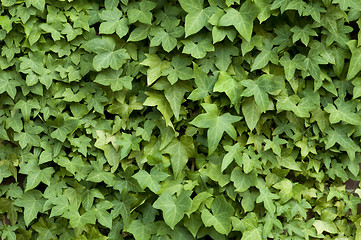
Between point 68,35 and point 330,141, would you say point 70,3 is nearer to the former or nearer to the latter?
point 68,35

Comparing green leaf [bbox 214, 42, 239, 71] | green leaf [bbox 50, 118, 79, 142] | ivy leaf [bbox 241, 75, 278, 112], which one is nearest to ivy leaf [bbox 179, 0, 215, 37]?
green leaf [bbox 214, 42, 239, 71]

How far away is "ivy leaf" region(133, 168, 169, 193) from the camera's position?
225 centimetres

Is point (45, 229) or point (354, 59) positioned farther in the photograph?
point (45, 229)

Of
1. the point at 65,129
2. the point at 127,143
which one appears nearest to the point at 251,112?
the point at 127,143

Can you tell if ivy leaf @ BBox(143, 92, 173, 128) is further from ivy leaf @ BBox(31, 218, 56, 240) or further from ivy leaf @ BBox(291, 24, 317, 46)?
ivy leaf @ BBox(31, 218, 56, 240)

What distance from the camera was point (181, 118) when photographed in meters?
2.29

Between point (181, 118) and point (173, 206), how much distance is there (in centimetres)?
52

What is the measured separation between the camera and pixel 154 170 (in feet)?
7.48

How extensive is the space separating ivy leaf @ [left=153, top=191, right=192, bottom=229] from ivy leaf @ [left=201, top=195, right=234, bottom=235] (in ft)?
0.39

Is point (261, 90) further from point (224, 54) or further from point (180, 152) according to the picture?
point (180, 152)

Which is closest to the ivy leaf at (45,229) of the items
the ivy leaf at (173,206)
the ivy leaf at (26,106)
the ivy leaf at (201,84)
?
the ivy leaf at (26,106)

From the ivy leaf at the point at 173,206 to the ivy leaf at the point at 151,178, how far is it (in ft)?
0.26

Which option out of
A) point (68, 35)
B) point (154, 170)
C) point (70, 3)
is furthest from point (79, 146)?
point (70, 3)

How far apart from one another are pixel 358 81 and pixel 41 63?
6.22 feet
